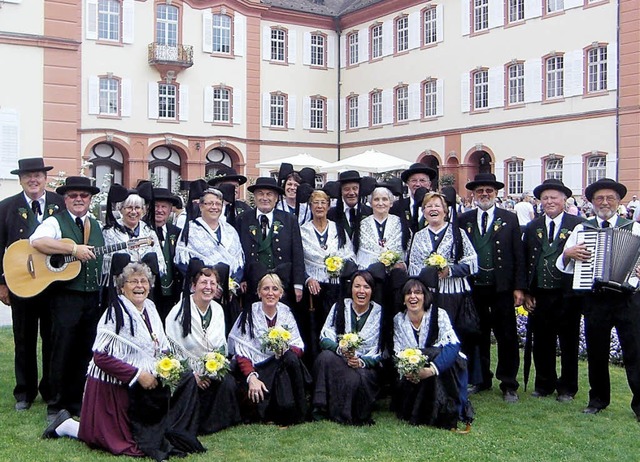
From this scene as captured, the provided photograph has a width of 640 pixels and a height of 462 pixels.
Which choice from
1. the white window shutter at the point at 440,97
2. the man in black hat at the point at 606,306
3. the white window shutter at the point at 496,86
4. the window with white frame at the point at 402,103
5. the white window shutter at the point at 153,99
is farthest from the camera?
the window with white frame at the point at 402,103

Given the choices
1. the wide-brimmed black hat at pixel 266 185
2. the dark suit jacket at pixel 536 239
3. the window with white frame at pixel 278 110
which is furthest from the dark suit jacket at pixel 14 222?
the window with white frame at pixel 278 110

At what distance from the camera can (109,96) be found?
102 feet

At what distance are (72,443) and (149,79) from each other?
27.2 meters

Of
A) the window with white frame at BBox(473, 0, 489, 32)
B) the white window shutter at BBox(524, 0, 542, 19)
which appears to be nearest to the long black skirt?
the white window shutter at BBox(524, 0, 542, 19)

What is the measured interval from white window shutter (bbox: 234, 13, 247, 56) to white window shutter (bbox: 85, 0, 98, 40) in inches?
233

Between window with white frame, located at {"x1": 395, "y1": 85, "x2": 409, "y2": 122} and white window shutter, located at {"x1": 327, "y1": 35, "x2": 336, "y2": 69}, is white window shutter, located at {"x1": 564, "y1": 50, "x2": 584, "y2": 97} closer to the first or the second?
window with white frame, located at {"x1": 395, "y1": 85, "x2": 409, "y2": 122}

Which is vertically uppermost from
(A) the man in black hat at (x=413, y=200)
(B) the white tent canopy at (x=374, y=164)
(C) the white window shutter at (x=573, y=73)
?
(C) the white window shutter at (x=573, y=73)

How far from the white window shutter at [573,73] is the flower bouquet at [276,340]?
2142 centimetres

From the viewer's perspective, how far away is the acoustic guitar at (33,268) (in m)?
6.49

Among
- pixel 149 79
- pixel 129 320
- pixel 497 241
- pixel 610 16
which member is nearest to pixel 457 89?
pixel 610 16

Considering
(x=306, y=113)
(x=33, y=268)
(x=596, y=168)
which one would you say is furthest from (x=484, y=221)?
(x=306, y=113)

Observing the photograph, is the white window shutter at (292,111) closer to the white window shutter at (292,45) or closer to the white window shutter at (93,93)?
the white window shutter at (292,45)

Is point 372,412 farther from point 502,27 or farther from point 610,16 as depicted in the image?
point 502,27

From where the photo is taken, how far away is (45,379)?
720 centimetres
